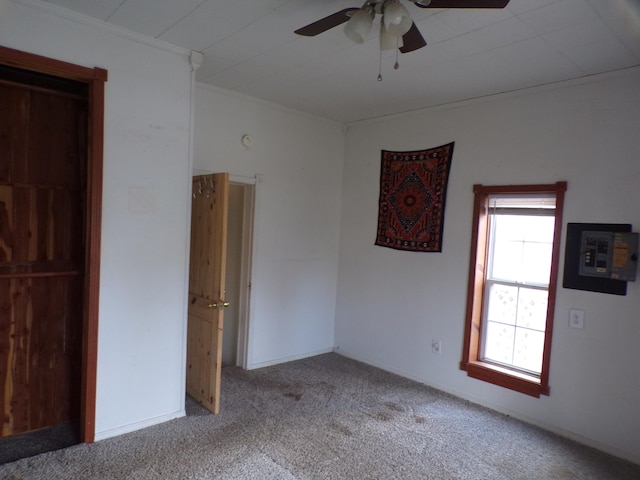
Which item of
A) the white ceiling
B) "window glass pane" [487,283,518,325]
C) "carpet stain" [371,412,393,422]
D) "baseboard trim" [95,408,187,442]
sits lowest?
"carpet stain" [371,412,393,422]

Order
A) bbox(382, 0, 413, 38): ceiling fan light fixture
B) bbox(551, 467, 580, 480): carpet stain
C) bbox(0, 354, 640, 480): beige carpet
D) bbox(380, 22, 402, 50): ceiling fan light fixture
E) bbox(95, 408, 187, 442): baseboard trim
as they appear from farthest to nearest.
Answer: bbox(95, 408, 187, 442): baseboard trim < bbox(551, 467, 580, 480): carpet stain < bbox(0, 354, 640, 480): beige carpet < bbox(380, 22, 402, 50): ceiling fan light fixture < bbox(382, 0, 413, 38): ceiling fan light fixture

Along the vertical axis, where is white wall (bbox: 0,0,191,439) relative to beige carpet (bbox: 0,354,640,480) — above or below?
above

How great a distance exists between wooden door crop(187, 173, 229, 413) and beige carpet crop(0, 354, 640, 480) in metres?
0.23

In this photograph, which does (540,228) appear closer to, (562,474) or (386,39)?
(562,474)

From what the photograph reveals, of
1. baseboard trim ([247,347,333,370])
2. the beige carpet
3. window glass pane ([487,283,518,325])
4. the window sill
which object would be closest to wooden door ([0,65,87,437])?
the beige carpet

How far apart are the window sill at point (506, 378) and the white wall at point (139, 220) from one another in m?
2.37

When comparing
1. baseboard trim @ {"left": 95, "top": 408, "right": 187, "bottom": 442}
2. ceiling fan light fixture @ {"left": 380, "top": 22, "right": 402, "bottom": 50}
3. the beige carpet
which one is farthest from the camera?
baseboard trim @ {"left": 95, "top": 408, "right": 187, "bottom": 442}

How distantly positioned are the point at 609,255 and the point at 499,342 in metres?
1.13

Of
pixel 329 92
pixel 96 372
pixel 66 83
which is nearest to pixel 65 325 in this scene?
pixel 96 372

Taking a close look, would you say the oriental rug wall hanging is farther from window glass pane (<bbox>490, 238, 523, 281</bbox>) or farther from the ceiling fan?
A: the ceiling fan

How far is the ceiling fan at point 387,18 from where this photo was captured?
68.1 inches

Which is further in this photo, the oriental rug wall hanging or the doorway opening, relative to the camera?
the oriental rug wall hanging

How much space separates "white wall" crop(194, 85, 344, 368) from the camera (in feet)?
12.5

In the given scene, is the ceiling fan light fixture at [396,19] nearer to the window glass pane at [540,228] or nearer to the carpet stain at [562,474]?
the window glass pane at [540,228]
